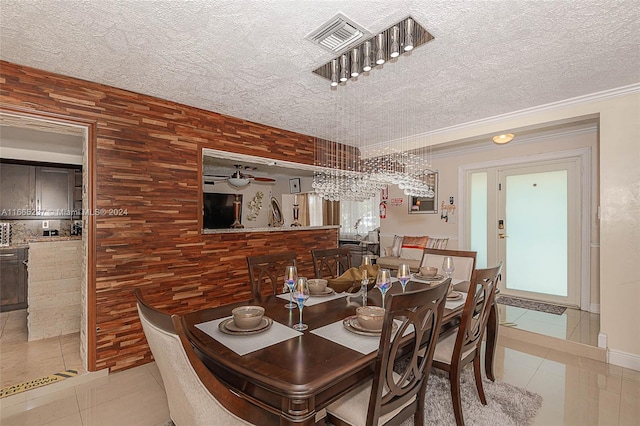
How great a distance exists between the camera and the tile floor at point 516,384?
205 centimetres

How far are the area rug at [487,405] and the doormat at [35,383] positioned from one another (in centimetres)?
267

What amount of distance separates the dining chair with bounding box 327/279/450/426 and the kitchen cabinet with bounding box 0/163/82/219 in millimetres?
5453

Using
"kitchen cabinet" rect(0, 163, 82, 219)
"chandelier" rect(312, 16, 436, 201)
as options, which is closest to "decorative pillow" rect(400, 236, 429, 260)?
"chandelier" rect(312, 16, 436, 201)

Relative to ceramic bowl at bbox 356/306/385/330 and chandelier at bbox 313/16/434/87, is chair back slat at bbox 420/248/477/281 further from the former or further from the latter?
chandelier at bbox 313/16/434/87

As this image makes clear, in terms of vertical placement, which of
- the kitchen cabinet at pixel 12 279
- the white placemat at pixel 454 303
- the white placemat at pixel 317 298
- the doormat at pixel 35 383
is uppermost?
the white placemat at pixel 317 298

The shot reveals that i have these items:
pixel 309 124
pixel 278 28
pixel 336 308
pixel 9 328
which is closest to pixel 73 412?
pixel 336 308

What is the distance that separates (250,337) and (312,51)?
185 cm

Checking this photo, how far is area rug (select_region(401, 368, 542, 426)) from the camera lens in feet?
6.53

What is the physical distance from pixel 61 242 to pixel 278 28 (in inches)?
135

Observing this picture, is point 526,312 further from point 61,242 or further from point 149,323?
point 61,242

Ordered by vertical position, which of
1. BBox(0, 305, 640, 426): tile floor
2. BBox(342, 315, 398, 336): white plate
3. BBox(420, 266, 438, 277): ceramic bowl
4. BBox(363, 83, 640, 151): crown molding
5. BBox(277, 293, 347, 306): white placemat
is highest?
BBox(363, 83, 640, 151): crown molding

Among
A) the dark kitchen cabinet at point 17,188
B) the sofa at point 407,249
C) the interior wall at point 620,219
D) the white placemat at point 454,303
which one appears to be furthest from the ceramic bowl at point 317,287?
the dark kitchen cabinet at point 17,188

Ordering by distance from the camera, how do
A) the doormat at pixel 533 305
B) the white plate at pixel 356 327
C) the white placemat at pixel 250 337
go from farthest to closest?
the doormat at pixel 533 305 < the white plate at pixel 356 327 < the white placemat at pixel 250 337

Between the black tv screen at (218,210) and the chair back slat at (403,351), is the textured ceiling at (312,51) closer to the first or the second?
the chair back slat at (403,351)
